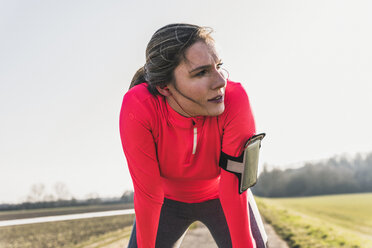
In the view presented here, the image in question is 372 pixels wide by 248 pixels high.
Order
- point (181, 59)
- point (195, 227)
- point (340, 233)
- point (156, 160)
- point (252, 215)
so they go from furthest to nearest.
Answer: point (195, 227)
point (340, 233)
point (252, 215)
point (156, 160)
point (181, 59)

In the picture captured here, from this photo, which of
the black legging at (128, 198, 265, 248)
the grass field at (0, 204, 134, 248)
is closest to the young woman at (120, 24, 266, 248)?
the black legging at (128, 198, 265, 248)

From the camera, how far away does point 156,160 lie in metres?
2.12

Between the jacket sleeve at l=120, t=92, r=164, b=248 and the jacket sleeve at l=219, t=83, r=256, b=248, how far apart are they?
449mm

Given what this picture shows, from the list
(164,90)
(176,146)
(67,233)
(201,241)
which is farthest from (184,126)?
(67,233)

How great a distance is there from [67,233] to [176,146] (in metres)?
6.07

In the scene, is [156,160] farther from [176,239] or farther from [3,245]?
[3,245]

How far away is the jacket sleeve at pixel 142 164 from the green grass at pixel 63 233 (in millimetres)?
4670

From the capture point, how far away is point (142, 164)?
6.70 ft

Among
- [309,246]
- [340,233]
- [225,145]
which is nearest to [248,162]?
[225,145]

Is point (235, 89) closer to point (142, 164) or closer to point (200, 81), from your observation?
point (200, 81)

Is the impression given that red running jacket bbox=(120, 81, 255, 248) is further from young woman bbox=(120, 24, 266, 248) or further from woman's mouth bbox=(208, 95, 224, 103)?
woman's mouth bbox=(208, 95, 224, 103)

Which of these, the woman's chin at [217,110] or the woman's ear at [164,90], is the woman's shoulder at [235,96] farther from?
the woman's ear at [164,90]

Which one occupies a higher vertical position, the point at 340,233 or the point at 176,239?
the point at 176,239

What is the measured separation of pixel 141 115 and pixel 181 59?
16.5 inches
